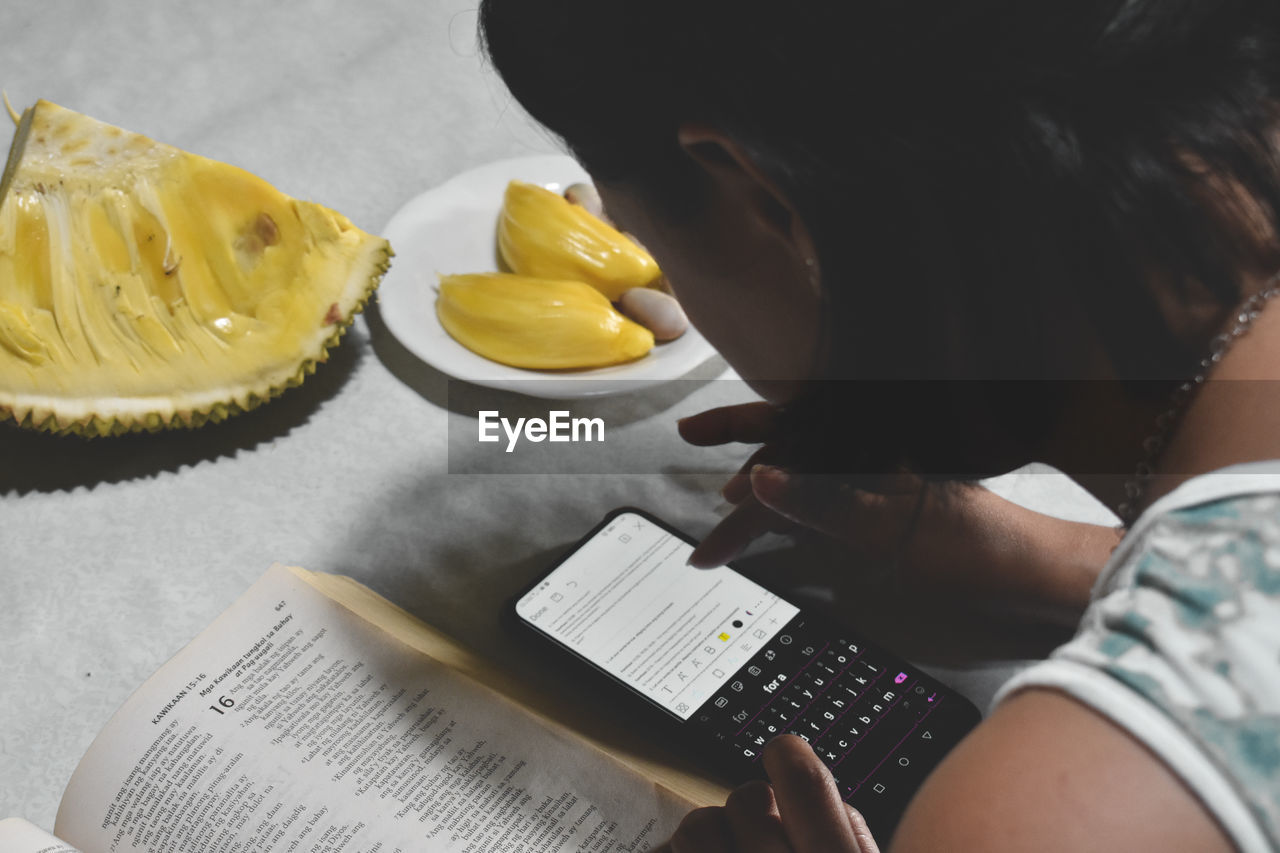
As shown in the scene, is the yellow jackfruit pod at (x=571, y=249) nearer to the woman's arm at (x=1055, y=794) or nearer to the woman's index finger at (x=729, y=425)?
the woman's index finger at (x=729, y=425)

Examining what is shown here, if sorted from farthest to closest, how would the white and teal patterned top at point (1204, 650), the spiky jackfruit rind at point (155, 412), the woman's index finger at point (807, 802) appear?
the spiky jackfruit rind at point (155, 412)
the woman's index finger at point (807, 802)
the white and teal patterned top at point (1204, 650)

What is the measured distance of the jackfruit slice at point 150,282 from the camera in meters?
0.44

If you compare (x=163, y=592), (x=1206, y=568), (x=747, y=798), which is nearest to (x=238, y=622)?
Result: (x=163, y=592)

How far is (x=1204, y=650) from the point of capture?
210 mm

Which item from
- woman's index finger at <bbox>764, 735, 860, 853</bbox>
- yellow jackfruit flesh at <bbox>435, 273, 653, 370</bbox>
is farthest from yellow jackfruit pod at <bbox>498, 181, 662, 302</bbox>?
woman's index finger at <bbox>764, 735, 860, 853</bbox>

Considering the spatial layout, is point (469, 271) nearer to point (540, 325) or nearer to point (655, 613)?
point (540, 325)

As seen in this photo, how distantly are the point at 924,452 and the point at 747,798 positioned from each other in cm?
12

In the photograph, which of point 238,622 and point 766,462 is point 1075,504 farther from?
point 238,622

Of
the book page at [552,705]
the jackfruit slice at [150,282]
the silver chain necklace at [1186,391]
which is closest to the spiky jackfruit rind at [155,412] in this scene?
the jackfruit slice at [150,282]

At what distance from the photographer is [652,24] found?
254 mm

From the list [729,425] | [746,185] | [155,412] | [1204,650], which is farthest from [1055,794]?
[155,412]

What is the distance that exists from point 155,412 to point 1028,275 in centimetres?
35

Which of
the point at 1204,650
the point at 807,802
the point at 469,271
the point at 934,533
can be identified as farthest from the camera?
the point at 469,271

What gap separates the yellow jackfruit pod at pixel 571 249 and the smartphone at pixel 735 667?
0.14 metres
